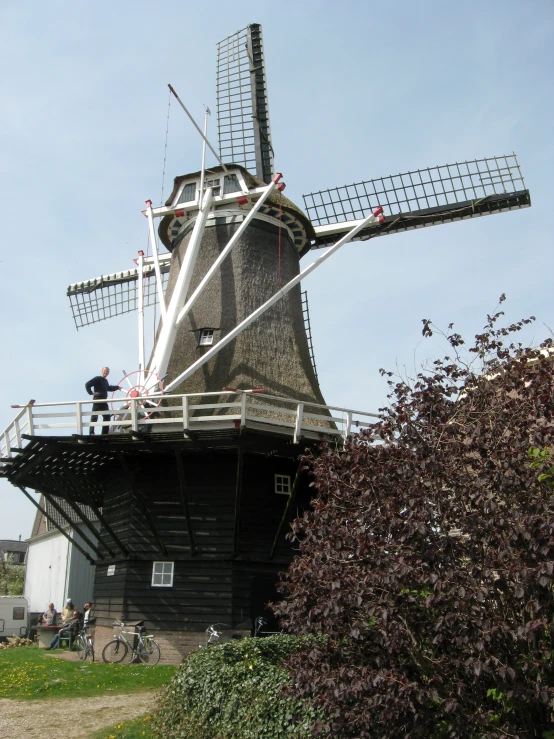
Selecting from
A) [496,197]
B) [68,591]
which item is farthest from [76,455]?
[68,591]

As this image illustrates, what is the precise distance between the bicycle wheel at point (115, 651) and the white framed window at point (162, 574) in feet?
4.14

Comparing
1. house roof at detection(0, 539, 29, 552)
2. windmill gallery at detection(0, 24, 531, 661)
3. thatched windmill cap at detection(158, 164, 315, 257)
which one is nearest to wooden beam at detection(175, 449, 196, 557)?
windmill gallery at detection(0, 24, 531, 661)

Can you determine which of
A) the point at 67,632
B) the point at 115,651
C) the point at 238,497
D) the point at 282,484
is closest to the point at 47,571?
the point at 67,632

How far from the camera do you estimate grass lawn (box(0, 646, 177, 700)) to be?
10.8 m

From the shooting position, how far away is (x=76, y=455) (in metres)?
14.5

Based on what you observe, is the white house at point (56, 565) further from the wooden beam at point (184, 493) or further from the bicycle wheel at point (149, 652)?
the wooden beam at point (184, 493)

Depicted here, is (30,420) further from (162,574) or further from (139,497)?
(162,574)

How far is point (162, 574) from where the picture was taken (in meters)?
14.3

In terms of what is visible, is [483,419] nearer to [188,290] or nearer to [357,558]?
[357,558]

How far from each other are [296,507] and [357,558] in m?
8.54

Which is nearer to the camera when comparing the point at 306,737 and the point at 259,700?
the point at 306,737

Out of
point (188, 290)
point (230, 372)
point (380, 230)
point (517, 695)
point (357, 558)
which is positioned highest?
point (380, 230)

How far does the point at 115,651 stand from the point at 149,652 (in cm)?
77

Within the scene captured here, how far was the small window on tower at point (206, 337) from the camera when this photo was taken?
1593 cm
